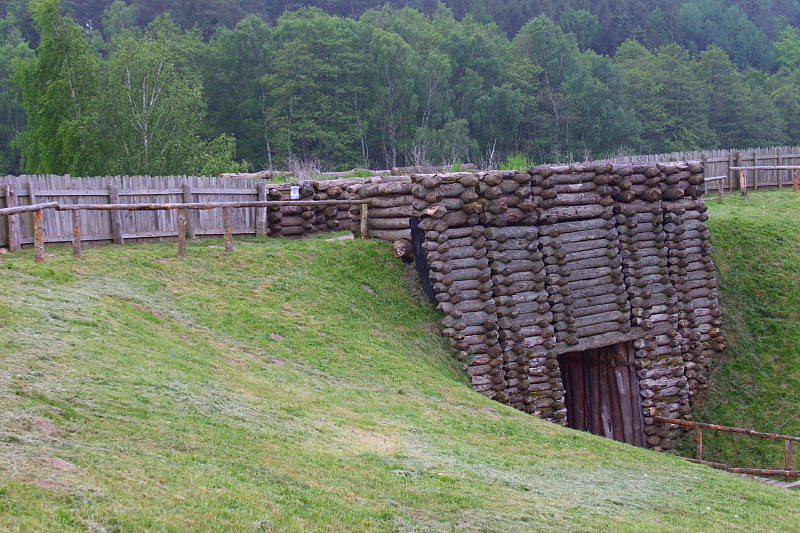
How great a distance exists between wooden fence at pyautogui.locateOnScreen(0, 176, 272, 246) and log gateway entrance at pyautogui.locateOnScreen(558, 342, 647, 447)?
837 centimetres

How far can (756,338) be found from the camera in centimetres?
1884

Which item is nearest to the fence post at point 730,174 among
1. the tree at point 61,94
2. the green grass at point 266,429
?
the green grass at point 266,429

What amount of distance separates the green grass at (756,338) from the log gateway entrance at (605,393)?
4.81 ft

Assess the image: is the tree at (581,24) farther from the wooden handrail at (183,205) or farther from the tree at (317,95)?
the wooden handrail at (183,205)

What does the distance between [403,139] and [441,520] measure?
52315 mm

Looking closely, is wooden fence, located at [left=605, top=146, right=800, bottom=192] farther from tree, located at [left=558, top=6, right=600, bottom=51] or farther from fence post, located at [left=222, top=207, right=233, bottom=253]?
tree, located at [left=558, top=6, right=600, bottom=51]

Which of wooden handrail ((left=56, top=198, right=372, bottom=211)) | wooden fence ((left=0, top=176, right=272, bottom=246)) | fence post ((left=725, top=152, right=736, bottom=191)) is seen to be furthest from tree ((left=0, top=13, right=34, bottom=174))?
fence post ((left=725, top=152, right=736, bottom=191))

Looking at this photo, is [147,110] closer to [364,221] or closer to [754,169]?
[364,221]

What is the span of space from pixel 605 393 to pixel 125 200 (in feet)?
37.5

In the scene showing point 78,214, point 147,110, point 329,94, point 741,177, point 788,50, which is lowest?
point 78,214

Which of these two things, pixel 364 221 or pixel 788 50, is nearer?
pixel 364 221

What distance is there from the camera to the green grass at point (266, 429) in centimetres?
619

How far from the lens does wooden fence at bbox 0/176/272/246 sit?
16406mm

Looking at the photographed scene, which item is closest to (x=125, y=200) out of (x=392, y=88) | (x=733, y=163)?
(x=733, y=163)
